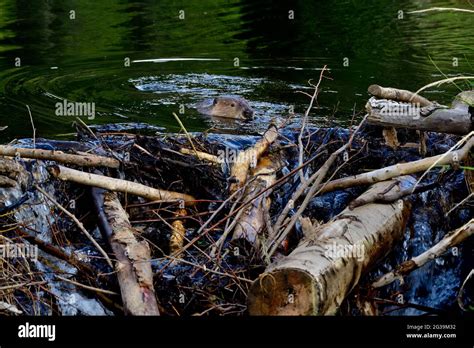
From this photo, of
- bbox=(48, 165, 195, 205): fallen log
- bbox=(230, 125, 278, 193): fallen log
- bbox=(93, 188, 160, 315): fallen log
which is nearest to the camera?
bbox=(93, 188, 160, 315): fallen log

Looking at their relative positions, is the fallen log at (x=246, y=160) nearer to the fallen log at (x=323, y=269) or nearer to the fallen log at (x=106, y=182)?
the fallen log at (x=106, y=182)

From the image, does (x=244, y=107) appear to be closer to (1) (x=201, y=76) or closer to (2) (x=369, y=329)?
(1) (x=201, y=76)

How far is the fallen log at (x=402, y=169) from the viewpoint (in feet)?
23.4

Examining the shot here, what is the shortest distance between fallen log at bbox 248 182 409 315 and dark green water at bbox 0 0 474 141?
3.95 meters

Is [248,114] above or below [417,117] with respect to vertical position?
below

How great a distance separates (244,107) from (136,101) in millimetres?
1947

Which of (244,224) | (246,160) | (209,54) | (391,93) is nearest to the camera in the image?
(244,224)

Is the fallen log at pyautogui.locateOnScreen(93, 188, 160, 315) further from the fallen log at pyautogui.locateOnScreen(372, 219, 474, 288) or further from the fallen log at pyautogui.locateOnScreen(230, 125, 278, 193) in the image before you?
the fallen log at pyautogui.locateOnScreen(372, 219, 474, 288)

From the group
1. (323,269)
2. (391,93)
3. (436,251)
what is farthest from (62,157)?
(436,251)

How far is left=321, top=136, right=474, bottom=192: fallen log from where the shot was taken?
7.14m

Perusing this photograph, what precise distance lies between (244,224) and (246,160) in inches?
49.2

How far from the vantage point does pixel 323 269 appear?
20.4 ft

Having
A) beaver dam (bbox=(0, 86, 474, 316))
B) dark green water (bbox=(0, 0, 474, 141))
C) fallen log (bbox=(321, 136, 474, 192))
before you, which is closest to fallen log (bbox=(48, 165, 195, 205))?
beaver dam (bbox=(0, 86, 474, 316))

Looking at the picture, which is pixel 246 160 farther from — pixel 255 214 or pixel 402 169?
pixel 402 169
